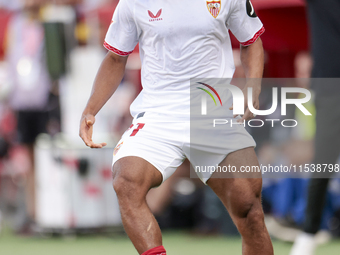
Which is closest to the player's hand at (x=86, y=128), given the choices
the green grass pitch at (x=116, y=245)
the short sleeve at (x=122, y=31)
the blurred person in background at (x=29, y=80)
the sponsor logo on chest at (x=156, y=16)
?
the short sleeve at (x=122, y=31)

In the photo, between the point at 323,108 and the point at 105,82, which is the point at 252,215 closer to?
the point at 105,82

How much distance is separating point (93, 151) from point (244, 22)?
3456 mm

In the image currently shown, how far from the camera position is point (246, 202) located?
134 inches

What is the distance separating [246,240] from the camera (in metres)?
3.49

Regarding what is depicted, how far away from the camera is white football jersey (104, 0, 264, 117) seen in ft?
11.2

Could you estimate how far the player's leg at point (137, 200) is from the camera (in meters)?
3.08

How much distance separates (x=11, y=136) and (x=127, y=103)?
2157mm

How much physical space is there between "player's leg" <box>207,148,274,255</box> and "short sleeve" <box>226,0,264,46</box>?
702 mm

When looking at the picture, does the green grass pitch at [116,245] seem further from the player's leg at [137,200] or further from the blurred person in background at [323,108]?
the player's leg at [137,200]

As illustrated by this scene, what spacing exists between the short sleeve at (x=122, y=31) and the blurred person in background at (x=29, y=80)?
352 centimetres

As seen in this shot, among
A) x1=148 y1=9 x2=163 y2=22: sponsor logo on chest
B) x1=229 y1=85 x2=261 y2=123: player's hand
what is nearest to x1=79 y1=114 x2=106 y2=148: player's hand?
x1=148 y1=9 x2=163 y2=22: sponsor logo on chest

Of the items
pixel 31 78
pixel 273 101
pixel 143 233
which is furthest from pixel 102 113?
pixel 143 233

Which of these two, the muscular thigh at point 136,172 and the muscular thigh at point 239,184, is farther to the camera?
the muscular thigh at point 239,184

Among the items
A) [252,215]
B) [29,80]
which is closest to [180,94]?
[252,215]
